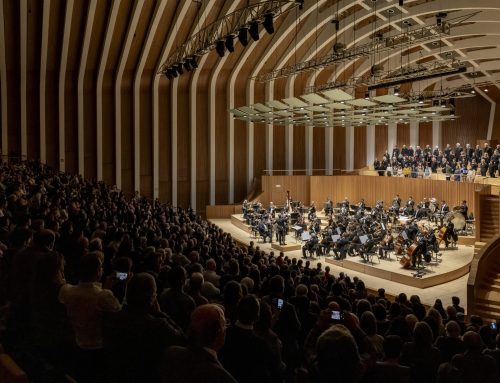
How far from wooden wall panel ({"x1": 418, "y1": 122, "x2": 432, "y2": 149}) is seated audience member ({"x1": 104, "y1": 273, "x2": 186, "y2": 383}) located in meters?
28.4

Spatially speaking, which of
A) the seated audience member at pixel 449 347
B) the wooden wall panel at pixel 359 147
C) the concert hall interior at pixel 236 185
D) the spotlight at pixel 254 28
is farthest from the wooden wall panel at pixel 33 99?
the seated audience member at pixel 449 347

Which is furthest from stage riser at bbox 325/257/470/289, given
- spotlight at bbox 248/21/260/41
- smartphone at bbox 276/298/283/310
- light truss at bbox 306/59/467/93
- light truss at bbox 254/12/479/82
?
smartphone at bbox 276/298/283/310

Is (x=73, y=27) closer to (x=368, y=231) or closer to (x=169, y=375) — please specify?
(x=368, y=231)

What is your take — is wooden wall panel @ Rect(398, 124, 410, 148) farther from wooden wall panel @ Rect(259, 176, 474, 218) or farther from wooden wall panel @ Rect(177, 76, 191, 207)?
wooden wall panel @ Rect(177, 76, 191, 207)

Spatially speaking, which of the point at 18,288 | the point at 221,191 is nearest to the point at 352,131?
the point at 221,191

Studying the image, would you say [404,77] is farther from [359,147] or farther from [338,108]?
[359,147]

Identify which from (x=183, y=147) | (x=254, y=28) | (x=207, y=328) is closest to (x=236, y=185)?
(x=183, y=147)

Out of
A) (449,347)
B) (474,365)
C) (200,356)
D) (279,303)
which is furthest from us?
(279,303)

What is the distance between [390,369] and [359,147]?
993 inches

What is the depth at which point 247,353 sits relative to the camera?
268 centimetres

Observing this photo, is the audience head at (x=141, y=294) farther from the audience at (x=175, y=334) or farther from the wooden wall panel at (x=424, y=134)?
the wooden wall panel at (x=424, y=134)

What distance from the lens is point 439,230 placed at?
16.3 m

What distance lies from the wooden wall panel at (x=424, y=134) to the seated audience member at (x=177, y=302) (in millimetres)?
27409

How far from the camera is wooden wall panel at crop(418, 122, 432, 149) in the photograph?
29000mm
